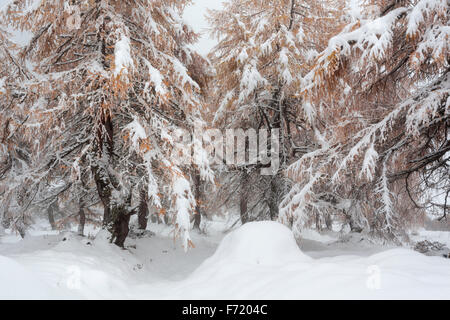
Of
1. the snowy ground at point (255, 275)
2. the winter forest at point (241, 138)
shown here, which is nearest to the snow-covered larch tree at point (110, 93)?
the winter forest at point (241, 138)

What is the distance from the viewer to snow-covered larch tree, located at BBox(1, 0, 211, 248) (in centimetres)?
556

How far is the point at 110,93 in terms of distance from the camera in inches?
217

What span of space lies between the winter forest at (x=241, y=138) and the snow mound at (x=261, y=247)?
0.03 m

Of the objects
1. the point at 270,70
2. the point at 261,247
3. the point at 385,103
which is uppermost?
the point at 270,70

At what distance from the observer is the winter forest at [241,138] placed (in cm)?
371

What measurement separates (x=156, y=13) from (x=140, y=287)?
6736 millimetres

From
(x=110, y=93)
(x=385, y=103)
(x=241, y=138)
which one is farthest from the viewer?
(x=241, y=138)

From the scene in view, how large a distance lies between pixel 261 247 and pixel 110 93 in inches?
170

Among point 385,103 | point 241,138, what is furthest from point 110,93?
point 385,103

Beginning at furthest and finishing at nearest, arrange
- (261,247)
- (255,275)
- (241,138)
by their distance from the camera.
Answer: (241,138), (261,247), (255,275)

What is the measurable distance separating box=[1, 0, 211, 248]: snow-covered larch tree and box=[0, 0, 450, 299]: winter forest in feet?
0.17

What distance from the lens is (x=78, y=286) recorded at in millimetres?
3586

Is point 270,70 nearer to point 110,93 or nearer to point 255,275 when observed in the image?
point 110,93

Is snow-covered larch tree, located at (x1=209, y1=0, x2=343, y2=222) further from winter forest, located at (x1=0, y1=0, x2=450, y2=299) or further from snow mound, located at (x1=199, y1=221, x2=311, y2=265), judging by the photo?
snow mound, located at (x1=199, y1=221, x2=311, y2=265)
